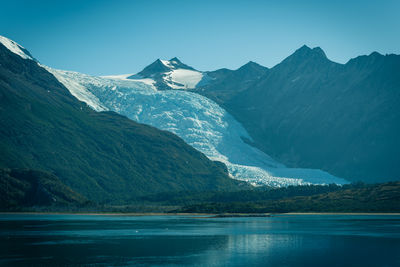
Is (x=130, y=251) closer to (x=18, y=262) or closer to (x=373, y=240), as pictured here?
(x=18, y=262)

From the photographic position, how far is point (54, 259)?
304 feet

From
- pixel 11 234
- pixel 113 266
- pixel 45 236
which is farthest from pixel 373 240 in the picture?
pixel 11 234

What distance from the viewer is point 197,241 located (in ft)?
401

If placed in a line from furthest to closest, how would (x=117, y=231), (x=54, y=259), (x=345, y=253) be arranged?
(x=117, y=231)
(x=345, y=253)
(x=54, y=259)

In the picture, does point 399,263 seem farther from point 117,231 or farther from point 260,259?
point 117,231

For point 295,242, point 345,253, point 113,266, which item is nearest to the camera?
point 113,266

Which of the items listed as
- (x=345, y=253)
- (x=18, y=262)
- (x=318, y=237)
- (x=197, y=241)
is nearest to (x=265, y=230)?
(x=318, y=237)

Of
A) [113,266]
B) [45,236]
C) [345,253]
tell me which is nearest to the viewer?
[113,266]

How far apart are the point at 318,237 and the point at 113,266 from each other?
5881cm

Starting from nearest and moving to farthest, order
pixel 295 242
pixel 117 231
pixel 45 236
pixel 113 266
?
pixel 113 266 → pixel 295 242 → pixel 45 236 → pixel 117 231

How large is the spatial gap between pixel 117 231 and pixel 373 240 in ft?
213

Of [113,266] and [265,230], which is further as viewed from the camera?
[265,230]

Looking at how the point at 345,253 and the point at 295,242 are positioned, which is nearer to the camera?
the point at 345,253

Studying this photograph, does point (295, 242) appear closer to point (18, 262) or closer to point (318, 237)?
point (318, 237)
